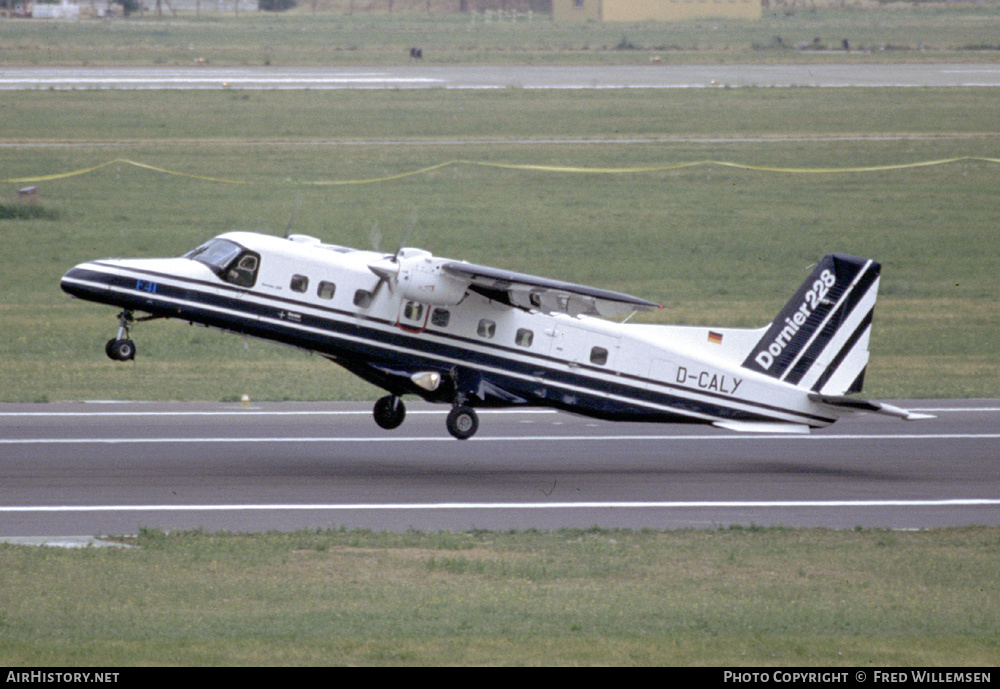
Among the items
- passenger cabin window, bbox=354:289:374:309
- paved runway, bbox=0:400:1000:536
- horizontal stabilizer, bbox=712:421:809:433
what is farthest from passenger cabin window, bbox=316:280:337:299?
horizontal stabilizer, bbox=712:421:809:433

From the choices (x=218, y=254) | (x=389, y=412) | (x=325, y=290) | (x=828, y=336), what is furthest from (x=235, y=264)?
(x=828, y=336)

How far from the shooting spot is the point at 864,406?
23172 mm

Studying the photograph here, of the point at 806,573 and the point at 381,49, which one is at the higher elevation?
the point at 381,49

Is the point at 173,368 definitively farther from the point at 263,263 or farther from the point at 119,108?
the point at 119,108

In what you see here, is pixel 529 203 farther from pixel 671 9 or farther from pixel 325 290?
pixel 671 9

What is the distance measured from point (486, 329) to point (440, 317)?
0.89m

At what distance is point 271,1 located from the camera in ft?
583

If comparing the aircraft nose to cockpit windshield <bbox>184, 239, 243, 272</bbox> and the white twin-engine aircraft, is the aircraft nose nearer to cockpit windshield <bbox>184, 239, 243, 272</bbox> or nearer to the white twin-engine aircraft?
the white twin-engine aircraft

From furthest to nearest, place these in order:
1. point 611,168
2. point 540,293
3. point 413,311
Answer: point 611,168 → point 413,311 → point 540,293

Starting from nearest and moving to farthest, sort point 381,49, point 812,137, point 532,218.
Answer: point 532,218
point 812,137
point 381,49

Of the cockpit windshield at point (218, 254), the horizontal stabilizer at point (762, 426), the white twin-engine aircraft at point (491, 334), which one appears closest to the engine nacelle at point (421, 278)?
the white twin-engine aircraft at point (491, 334)

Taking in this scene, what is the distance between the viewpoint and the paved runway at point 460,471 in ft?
67.7

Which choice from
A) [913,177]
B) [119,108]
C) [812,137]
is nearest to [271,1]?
[119,108]

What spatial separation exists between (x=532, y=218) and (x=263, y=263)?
30383mm
